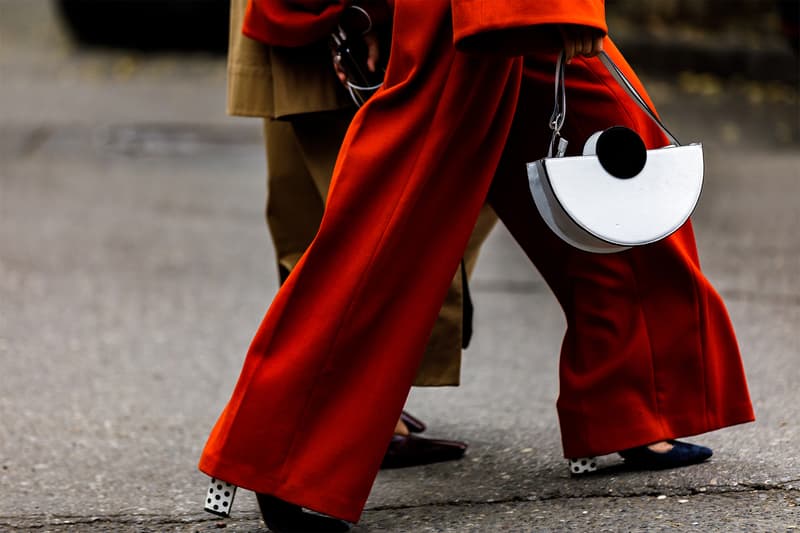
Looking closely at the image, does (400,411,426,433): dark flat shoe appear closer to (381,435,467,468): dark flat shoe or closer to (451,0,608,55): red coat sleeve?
(381,435,467,468): dark flat shoe

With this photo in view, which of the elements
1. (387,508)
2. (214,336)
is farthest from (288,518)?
(214,336)

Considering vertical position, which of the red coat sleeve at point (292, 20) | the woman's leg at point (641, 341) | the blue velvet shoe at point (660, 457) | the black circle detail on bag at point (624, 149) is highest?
the red coat sleeve at point (292, 20)

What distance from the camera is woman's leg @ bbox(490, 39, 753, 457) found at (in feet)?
8.71

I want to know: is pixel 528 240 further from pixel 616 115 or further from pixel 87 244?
pixel 87 244

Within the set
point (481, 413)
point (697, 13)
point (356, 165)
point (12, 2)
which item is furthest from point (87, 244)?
point (12, 2)

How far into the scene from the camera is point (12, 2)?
14.1m

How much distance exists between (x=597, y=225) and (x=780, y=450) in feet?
3.35

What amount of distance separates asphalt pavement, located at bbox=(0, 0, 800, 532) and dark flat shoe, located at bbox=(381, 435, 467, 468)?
0.05 m

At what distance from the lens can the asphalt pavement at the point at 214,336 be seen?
2.76 meters

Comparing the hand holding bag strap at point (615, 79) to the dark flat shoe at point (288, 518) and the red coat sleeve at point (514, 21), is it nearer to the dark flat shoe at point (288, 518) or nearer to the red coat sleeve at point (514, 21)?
the red coat sleeve at point (514, 21)

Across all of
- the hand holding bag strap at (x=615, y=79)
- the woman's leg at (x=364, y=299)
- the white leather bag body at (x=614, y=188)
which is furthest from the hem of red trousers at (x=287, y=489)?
the hand holding bag strap at (x=615, y=79)

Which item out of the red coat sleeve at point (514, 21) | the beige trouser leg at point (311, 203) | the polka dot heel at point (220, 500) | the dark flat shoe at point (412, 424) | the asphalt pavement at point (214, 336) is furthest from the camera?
the dark flat shoe at point (412, 424)

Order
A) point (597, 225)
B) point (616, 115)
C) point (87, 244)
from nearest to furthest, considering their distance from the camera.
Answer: point (597, 225), point (616, 115), point (87, 244)

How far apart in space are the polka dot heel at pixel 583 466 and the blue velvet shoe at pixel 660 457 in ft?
0.22
